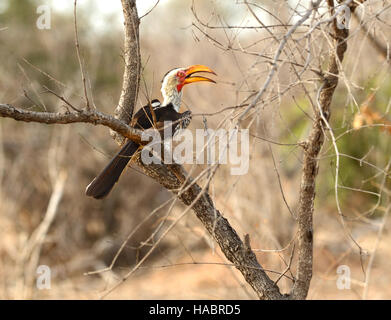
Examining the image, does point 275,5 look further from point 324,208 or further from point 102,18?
point 102,18

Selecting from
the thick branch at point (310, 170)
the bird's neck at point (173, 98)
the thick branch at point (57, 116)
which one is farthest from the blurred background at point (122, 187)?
the thick branch at point (57, 116)

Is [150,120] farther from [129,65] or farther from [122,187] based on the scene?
[122,187]

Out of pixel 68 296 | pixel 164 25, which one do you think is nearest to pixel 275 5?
pixel 68 296

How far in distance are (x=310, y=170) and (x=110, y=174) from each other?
3.77 ft

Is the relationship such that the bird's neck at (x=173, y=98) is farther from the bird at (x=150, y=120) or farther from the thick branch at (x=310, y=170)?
the thick branch at (x=310, y=170)

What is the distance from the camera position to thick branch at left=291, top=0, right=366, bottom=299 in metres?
2.94

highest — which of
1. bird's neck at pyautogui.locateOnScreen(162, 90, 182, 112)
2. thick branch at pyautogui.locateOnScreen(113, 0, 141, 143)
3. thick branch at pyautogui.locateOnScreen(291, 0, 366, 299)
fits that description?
bird's neck at pyautogui.locateOnScreen(162, 90, 182, 112)

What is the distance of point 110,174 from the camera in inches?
123

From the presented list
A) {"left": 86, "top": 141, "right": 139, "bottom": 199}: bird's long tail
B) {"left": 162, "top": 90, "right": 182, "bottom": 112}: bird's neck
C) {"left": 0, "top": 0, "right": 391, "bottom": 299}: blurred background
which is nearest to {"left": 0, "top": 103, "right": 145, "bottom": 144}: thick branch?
{"left": 86, "top": 141, "right": 139, "bottom": 199}: bird's long tail

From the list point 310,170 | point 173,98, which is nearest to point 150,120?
point 310,170

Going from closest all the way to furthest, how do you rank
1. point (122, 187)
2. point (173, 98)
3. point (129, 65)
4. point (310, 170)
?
1. point (310, 170)
2. point (129, 65)
3. point (173, 98)
4. point (122, 187)

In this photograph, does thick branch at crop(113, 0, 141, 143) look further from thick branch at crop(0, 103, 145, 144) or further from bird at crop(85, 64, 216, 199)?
thick branch at crop(0, 103, 145, 144)

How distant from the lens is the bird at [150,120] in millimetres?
3072
